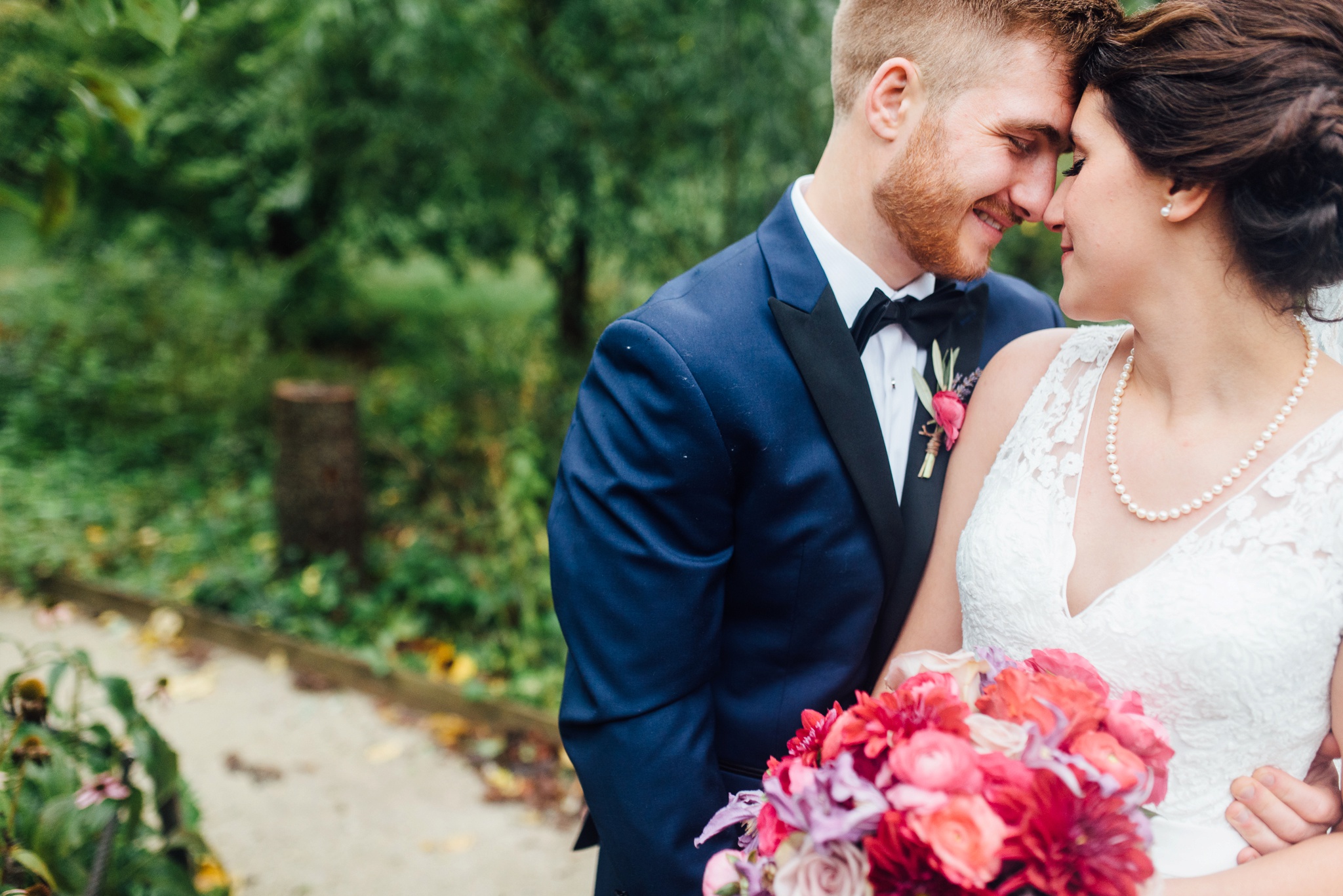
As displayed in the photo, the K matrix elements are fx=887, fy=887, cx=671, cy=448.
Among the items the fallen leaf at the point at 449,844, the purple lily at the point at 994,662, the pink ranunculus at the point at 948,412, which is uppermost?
the pink ranunculus at the point at 948,412

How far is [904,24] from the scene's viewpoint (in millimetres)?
1609

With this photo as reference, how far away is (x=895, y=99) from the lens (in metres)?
1.61

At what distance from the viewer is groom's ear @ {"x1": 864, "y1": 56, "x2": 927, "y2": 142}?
157 cm

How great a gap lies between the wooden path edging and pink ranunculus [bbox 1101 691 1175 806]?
2.55m

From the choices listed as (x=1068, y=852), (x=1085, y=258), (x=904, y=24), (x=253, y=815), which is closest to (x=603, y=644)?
(x=1068, y=852)

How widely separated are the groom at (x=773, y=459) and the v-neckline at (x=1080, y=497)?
260 millimetres

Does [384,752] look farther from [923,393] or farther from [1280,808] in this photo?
[1280,808]

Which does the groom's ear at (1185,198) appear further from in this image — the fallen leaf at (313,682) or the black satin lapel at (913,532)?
the fallen leaf at (313,682)

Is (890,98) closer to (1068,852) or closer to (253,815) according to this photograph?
(1068,852)

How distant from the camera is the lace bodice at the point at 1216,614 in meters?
1.28

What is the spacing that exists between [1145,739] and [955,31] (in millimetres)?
1164

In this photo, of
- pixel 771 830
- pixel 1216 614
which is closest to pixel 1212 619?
pixel 1216 614

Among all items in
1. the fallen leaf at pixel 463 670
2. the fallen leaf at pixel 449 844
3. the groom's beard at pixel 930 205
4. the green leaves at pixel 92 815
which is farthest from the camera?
the fallen leaf at pixel 463 670

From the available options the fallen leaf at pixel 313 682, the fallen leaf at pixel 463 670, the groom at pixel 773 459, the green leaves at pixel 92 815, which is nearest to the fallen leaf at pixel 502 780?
the fallen leaf at pixel 463 670
